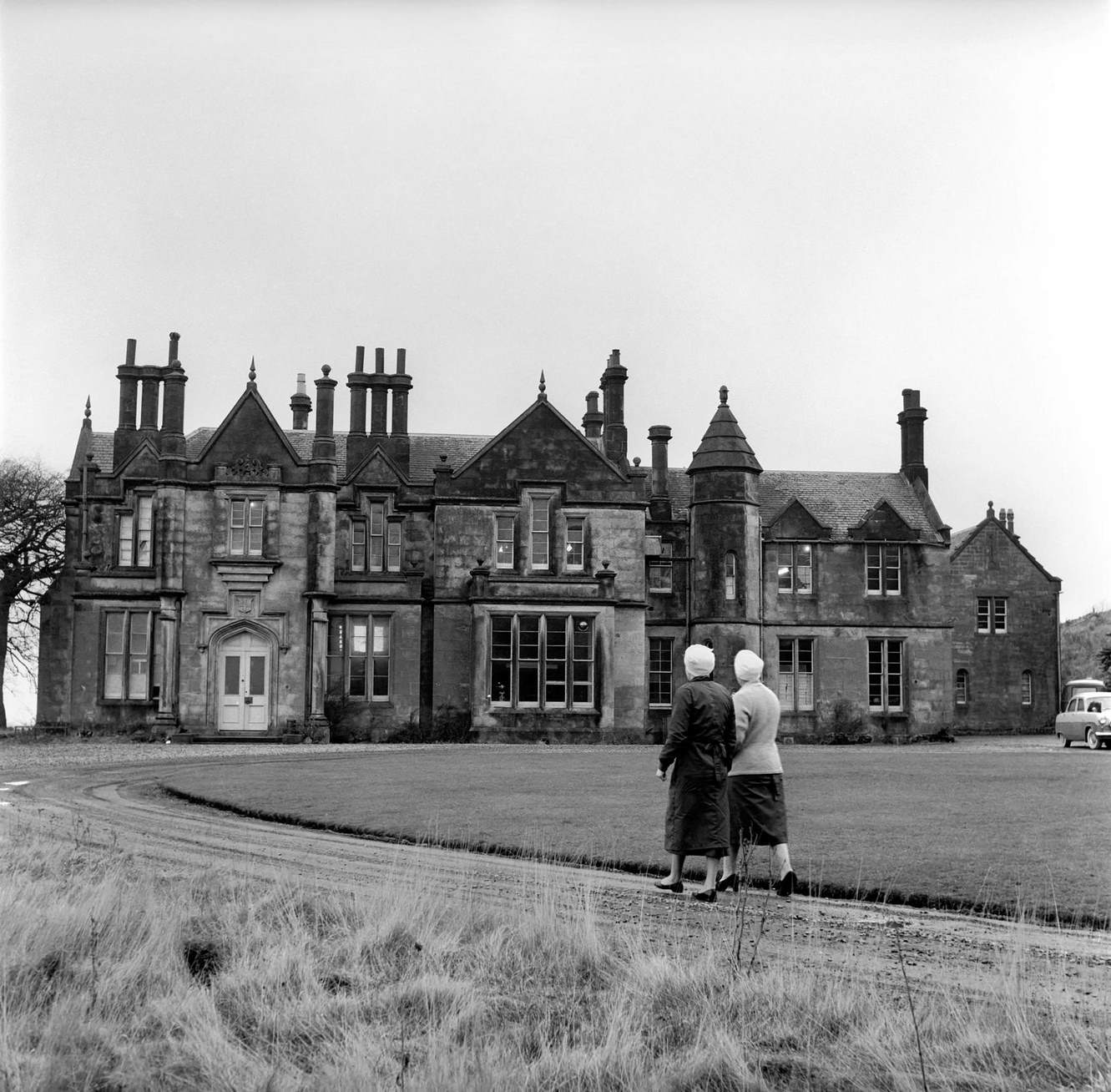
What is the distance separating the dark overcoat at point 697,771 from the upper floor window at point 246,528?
31.6 metres

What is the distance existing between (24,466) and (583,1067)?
4469 cm

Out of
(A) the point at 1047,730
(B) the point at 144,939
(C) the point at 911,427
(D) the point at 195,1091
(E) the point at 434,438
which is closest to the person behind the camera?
(D) the point at 195,1091

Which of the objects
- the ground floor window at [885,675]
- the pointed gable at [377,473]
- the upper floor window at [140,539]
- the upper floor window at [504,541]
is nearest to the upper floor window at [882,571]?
the ground floor window at [885,675]

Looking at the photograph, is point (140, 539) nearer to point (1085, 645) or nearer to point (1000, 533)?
point (1000, 533)

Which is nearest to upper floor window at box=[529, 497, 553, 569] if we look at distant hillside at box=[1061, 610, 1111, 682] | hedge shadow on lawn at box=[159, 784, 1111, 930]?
hedge shadow on lawn at box=[159, 784, 1111, 930]

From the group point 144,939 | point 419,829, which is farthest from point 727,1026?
point 419,829

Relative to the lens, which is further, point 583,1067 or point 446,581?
point 446,581

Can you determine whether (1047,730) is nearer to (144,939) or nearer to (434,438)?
(434,438)

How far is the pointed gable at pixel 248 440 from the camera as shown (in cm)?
4116

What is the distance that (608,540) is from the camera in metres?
42.9

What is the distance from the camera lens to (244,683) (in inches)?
1603

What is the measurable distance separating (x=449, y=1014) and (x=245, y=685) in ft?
113

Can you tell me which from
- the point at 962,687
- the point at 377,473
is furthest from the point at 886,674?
the point at 377,473

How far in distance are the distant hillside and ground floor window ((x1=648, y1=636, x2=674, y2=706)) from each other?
3432 cm
